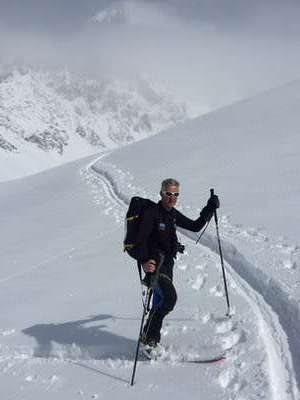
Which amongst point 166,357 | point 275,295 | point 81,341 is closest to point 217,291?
point 275,295

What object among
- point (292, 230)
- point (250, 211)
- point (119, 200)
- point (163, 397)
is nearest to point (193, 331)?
point (163, 397)

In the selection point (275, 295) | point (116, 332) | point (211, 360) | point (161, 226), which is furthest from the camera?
point (275, 295)

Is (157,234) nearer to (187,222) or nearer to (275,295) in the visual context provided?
(187,222)

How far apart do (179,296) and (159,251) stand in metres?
2.62

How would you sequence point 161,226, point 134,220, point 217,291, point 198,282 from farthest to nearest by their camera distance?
point 198,282, point 217,291, point 161,226, point 134,220

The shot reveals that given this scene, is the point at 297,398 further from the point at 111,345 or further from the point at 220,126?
the point at 220,126

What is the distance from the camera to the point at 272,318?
25.3 ft

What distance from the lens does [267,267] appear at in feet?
31.8

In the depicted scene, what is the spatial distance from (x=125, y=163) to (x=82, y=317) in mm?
23323

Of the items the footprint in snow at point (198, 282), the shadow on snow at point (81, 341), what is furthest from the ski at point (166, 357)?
the footprint in snow at point (198, 282)

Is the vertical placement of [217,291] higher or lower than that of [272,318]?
higher

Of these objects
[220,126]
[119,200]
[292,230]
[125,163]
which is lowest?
[292,230]

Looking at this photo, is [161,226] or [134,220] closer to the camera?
[134,220]

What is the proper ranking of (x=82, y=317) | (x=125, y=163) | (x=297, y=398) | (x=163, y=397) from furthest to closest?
1. (x=125, y=163)
2. (x=82, y=317)
3. (x=163, y=397)
4. (x=297, y=398)
